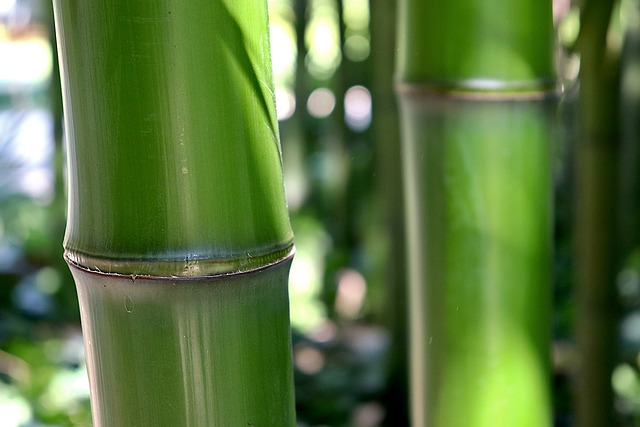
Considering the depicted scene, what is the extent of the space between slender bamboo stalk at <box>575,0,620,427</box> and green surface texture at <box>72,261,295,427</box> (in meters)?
0.81

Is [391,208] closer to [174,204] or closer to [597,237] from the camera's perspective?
[597,237]

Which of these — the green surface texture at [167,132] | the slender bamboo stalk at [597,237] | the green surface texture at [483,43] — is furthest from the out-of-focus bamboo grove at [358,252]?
the green surface texture at [167,132]

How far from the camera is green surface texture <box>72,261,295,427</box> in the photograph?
371mm

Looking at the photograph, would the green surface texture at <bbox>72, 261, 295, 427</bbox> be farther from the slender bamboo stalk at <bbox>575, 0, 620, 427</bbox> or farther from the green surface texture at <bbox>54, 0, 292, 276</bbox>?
the slender bamboo stalk at <bbox>575, 0, 620, 427</bbox>

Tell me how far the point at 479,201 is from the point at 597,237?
0.69 metres

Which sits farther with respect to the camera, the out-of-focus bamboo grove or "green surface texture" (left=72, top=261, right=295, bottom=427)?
the out-of-focus bamboo grove

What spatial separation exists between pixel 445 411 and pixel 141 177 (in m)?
0.29

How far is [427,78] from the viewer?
0.51 metres

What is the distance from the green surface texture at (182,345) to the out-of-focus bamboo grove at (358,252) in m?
0.62

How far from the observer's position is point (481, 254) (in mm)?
521

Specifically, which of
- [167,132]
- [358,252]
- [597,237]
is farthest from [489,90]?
[358,252]

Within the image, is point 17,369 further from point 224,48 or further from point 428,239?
point 224,48

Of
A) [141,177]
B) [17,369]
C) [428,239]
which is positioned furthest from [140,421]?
[17,369]

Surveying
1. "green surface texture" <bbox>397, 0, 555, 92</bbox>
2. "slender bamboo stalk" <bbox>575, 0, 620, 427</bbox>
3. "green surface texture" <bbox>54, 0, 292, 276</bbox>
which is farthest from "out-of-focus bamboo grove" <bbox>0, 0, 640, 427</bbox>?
"green surface texture" <bbox>54, 0, 292, 276</bbox>
